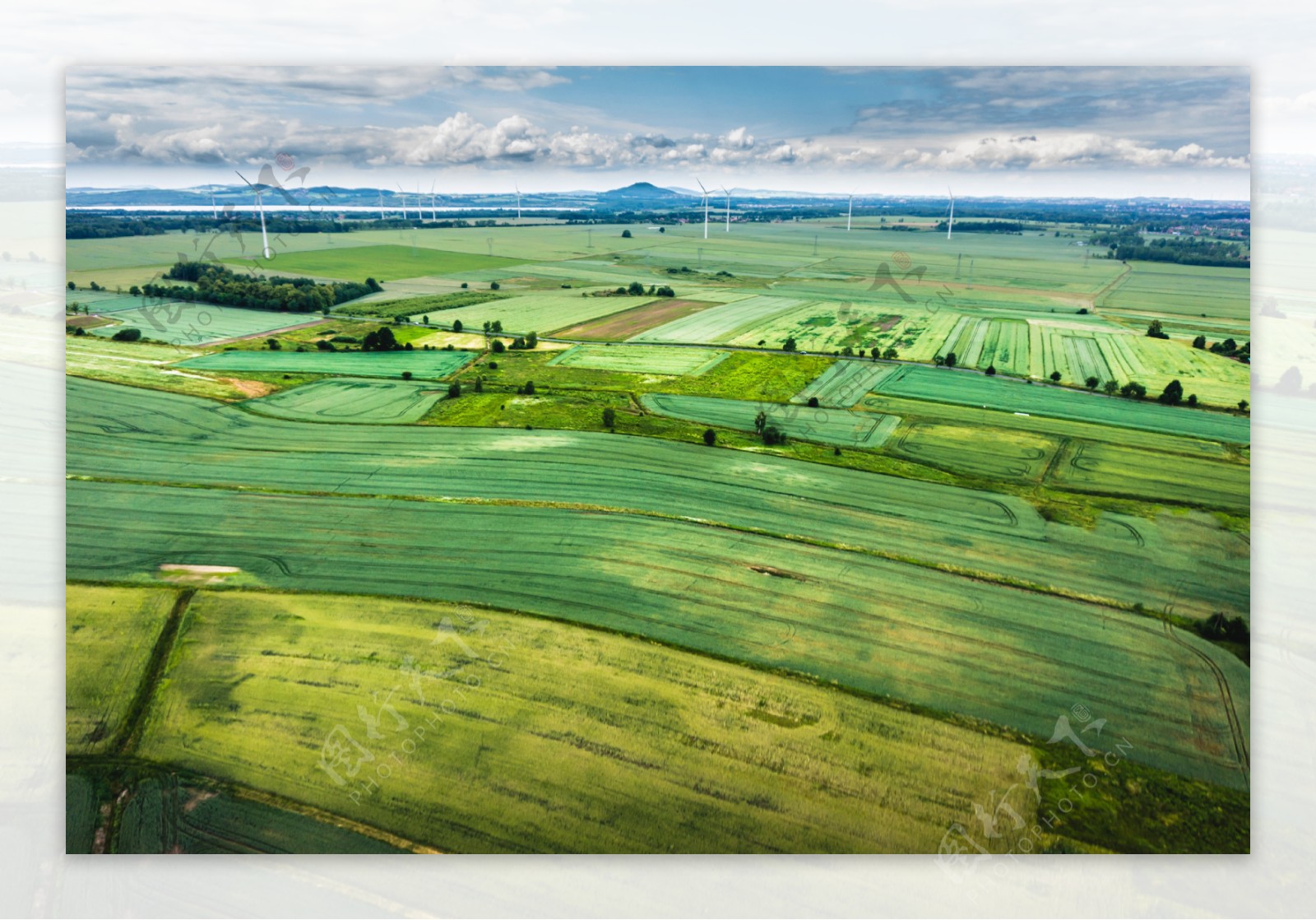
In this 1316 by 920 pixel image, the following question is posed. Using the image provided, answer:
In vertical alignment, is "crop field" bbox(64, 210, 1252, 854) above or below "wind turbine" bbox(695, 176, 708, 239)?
below

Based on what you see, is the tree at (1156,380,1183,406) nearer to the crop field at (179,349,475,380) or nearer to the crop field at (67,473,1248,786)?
the crop field at (67,473,1248,786)

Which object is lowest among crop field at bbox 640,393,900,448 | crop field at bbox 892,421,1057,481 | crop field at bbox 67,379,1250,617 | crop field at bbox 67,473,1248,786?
crop field at bbox 67,473,1248,786

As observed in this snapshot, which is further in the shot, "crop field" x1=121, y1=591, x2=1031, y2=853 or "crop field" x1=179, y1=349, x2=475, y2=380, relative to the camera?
"crop field" x1=179, y1=349, x2=475, y2=380

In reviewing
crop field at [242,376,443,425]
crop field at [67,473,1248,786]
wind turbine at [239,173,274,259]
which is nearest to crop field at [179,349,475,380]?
crop field at [242,376,443,425]

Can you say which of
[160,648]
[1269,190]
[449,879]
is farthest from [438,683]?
[1269,190]

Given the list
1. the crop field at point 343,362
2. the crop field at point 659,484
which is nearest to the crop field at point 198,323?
the crop field at point 343,362

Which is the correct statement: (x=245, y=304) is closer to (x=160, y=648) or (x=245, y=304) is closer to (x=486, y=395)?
(x=486, y=395)

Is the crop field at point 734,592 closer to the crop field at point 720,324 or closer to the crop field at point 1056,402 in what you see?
the crop field at point 1056,402

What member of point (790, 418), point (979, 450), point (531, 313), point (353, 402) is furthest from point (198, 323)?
point (979, 450)
